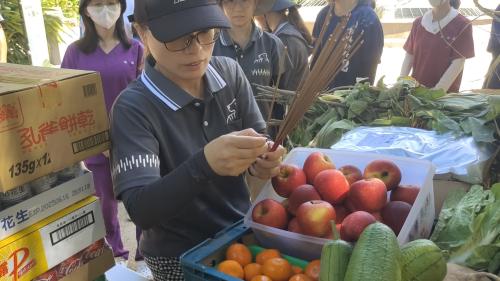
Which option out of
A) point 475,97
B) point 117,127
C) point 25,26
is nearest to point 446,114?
point 475,97

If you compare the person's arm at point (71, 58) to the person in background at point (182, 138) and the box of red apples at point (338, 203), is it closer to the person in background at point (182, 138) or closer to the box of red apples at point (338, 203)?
the person in background at point (182, 138)

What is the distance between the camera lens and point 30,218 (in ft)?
3.95

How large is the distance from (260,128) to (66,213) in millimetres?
731

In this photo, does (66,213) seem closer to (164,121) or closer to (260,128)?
(164,121)

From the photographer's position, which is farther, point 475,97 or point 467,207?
point 475,97

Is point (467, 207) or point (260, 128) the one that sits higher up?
point (260, 128)

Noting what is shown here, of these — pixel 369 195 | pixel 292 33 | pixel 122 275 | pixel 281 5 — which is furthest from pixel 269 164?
pixel 281 5

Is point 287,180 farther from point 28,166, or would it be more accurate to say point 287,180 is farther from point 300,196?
point 28,166

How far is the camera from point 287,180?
134 cm

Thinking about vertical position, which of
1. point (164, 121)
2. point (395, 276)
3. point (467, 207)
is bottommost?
point (467, 207)

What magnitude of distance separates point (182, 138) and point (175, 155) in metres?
0.06

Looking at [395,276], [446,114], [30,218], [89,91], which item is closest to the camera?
[395,276]

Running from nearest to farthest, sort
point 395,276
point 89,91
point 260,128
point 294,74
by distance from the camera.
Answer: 1. point 395,276
2. point 89,91
3. point 260,128
4. point 294,74

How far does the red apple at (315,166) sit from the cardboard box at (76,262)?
0.70 metres
